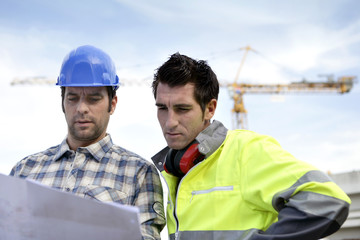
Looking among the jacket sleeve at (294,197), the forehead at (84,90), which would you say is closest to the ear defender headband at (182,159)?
the jacket sleeve at (294,197)

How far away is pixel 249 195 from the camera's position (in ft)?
6.23

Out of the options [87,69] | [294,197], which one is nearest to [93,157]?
[87,69]

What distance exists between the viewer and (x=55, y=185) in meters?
2.56

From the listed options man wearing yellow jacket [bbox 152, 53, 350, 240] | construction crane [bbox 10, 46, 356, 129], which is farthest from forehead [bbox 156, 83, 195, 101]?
construction crane [bbox 10, 46, 356, 129]

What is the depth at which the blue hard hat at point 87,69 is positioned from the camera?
2.61 metres

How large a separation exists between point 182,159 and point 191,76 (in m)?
0.51

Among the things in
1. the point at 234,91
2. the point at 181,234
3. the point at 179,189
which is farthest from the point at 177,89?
the point at 234,91

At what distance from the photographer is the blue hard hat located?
261cm

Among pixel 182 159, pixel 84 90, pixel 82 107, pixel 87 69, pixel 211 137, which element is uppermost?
Result: pixel 87 69

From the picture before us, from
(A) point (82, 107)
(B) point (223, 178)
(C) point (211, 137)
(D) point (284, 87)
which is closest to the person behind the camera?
(B) point (223, 178)

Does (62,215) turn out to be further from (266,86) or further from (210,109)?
(266,86)

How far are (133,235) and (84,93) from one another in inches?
54.4

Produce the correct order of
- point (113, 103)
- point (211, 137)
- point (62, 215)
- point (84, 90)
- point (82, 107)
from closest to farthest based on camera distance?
point (62, 215) → point (211, 137) → point (82, 107) → point (84, 90) → point (113, 103)

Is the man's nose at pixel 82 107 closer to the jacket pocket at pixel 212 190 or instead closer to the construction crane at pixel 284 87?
the jacket pocket at pixel 212 190
